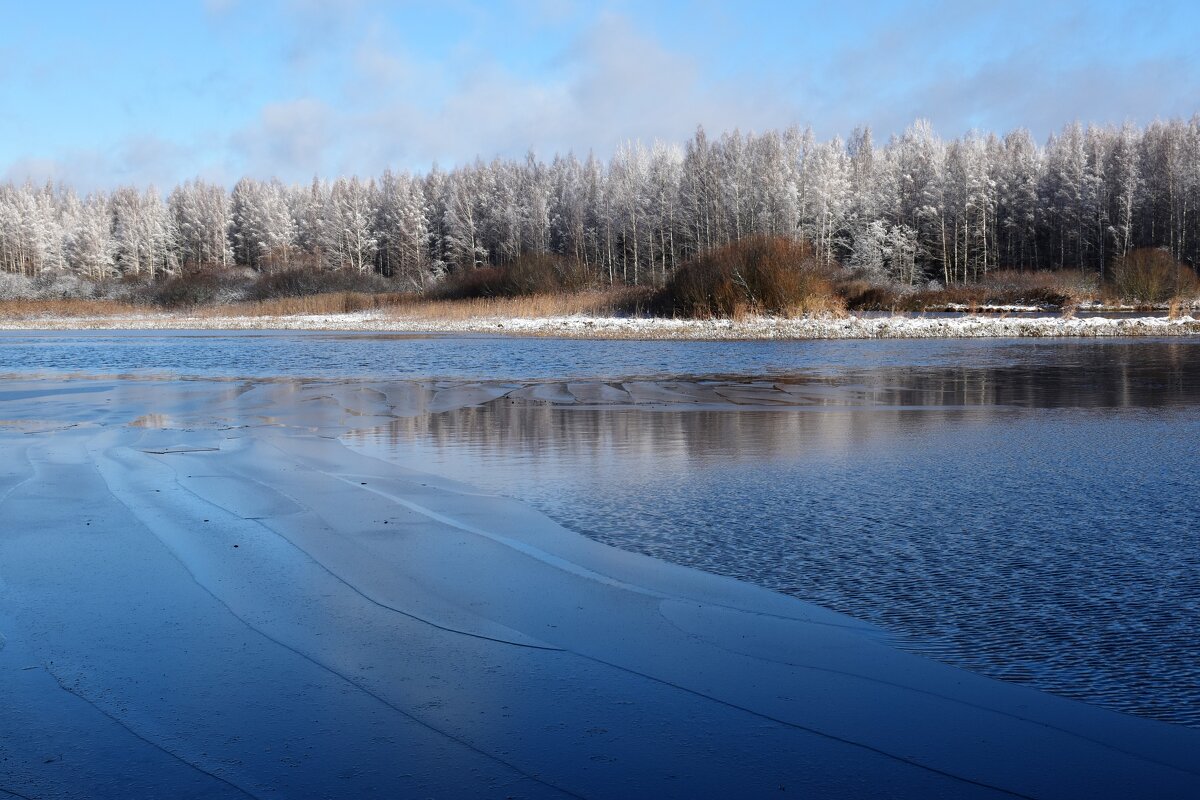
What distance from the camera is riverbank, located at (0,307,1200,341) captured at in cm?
3466

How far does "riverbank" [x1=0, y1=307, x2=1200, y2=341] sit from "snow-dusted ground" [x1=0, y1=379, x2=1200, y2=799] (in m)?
29.8

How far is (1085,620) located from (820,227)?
72.6 metres

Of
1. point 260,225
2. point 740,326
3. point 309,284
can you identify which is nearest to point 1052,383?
point 740,326

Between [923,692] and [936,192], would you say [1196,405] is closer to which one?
[923,692]

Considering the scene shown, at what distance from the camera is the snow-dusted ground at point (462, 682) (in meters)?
3.28

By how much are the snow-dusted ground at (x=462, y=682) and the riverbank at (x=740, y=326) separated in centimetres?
2979

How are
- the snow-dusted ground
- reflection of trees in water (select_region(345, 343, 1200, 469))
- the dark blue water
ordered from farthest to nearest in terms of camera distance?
1. reflection of trees in water (select_region(345, 343, 1200, 469))
2. the dark blue water
3. the snow-dusted ground

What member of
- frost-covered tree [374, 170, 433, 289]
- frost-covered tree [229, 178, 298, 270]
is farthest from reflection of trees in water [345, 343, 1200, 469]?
frost-covered tree [229, 178, 298, 270]

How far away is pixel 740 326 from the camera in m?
37.0

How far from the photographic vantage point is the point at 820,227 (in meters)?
74.5

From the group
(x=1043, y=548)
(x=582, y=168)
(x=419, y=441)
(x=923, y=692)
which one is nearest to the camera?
(x=923, y=692)

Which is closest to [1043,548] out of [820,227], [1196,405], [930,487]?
[930,487]

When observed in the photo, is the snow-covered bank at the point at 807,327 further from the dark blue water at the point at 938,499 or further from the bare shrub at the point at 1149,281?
the dark blue water at the point at 938,499

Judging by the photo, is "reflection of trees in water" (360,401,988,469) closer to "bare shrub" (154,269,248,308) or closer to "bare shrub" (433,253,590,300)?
"bare shrub" (433,253,590,300)
